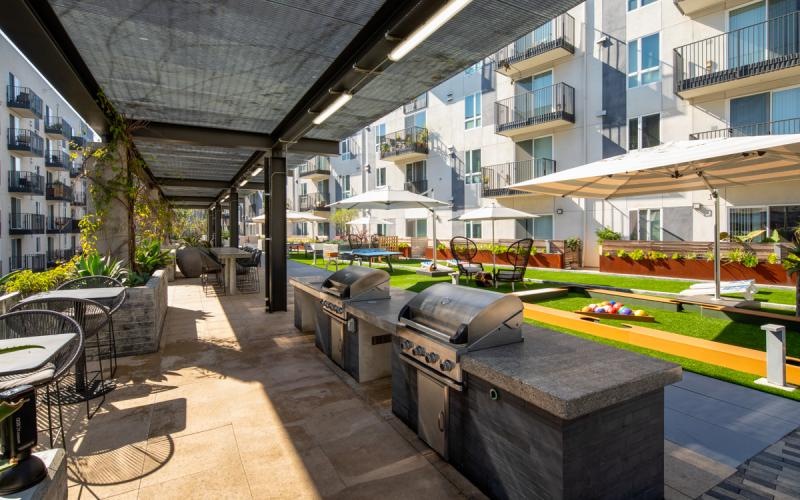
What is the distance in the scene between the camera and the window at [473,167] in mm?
19156

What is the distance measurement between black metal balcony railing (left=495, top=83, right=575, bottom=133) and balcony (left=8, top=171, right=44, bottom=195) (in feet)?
85.4

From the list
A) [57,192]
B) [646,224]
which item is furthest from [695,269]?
[57,192]

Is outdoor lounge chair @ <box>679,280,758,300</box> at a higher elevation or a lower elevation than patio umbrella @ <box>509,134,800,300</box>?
lower

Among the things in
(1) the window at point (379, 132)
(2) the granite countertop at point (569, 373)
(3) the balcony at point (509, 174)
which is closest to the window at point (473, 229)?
(3) the balcony at point (509, 174)

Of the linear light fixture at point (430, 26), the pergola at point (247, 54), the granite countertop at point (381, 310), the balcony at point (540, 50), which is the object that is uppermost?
the balcony at point (540, 50)

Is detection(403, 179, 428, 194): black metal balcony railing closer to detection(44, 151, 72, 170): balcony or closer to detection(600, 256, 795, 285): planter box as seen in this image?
detection(600, 256, 795, 285): planter box

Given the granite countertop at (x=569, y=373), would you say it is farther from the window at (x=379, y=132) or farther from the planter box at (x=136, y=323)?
the window at (x=379, y=132)

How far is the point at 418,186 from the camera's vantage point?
2227cm

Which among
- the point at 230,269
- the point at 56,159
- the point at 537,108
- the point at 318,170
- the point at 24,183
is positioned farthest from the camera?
the point at 318,170

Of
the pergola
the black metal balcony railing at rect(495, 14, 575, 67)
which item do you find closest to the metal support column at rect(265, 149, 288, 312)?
the pergola

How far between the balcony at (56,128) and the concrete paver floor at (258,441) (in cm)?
3283

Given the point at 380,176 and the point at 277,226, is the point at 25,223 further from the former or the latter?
the point at 277,226

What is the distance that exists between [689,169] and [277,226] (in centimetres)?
664

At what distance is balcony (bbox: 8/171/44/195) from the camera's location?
23.2m
